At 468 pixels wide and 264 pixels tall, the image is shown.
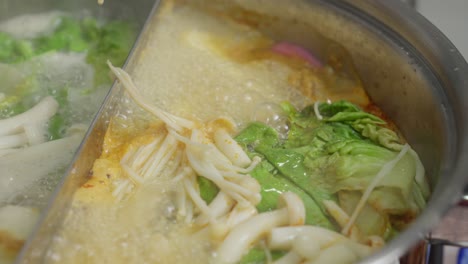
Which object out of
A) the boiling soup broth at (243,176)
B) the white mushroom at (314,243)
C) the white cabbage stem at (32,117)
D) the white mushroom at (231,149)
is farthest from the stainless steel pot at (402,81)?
the white mushroom at (231,149)

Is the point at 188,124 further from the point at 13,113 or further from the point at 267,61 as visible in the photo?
the point at 13,113

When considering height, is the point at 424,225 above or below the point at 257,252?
above

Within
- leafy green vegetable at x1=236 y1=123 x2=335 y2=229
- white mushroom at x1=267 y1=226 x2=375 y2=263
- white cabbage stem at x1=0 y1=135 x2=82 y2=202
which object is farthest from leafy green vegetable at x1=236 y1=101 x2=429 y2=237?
white cabbage stem at x1=0 y1=135 x2=82 y2=202

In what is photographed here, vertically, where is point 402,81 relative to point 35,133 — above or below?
above

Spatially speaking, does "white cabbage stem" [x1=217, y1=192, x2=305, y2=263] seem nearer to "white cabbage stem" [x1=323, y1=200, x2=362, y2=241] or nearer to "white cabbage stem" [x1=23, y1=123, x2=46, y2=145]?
"white cabbage stem" [x1=323, y1=200, x2=362, y2=241]

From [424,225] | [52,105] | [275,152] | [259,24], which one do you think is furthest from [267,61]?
[424,225]

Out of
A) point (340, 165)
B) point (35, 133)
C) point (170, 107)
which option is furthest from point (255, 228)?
point (35, 133)

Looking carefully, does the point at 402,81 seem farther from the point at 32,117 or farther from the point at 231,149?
the point at 32,117
